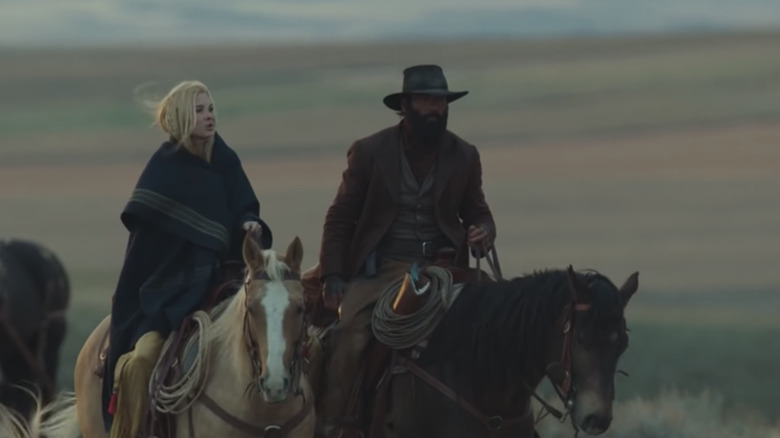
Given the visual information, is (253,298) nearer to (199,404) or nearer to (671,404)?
(199,404)

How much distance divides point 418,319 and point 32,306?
10.2 meters

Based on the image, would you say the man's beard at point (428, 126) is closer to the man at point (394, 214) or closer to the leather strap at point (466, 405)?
the man at point (394, 214)

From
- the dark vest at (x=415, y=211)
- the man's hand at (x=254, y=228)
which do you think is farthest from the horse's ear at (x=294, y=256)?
the dark vest at (x=415, y=211)

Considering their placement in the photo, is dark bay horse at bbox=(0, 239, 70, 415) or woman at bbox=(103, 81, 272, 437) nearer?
woman at bbox=(103, 81, 272, 437)

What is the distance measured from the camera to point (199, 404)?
1406 cm

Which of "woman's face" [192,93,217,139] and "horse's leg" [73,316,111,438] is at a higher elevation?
"woman's face" [192,93,217,139]

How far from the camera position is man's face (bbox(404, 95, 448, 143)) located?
51.0 ft

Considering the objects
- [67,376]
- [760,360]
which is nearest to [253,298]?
[760,360]

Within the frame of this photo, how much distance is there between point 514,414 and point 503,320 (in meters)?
0.53

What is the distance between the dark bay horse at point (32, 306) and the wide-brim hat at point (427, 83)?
30.4 ft

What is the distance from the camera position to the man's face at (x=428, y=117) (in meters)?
15.6

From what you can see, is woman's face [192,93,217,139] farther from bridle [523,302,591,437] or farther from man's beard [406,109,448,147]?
bridle [523,302,591,437]

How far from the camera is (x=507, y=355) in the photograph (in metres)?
14.9

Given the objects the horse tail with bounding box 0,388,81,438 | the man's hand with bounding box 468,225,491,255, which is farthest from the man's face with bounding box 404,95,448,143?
the horse tail with bounding box 0,388,81,438
